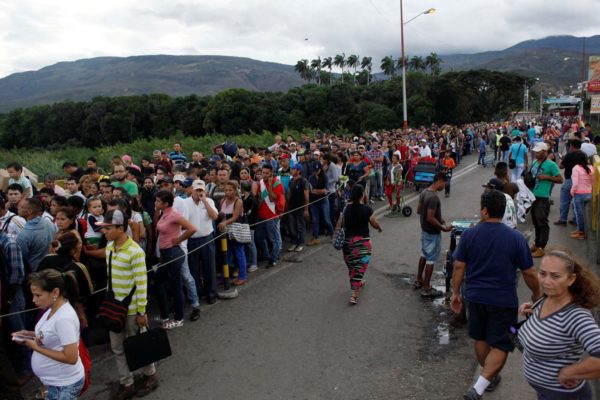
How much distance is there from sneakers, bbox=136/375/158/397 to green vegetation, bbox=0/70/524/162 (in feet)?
95.9

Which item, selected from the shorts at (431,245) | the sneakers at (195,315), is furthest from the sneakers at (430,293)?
the sneakers at (195,315)

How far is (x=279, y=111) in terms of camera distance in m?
59.7

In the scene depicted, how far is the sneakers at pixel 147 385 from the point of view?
4.65m

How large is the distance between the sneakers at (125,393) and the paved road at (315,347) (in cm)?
21

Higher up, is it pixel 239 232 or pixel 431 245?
pixel 239 232

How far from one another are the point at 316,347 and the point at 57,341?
2856mm

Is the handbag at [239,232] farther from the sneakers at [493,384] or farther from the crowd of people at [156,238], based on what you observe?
the sneakers at [493,384]

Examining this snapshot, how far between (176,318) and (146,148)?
14300mm

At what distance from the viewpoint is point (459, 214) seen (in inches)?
461

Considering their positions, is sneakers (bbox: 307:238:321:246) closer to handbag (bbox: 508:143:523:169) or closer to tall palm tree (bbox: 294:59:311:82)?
handbag (bbox: 508:143:523:169)

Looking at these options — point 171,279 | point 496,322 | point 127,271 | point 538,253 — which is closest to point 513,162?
point 538,253

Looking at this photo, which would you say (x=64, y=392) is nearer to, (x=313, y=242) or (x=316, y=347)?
(x=316, y=347)

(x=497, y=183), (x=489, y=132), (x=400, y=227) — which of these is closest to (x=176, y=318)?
(x=497, y=183)

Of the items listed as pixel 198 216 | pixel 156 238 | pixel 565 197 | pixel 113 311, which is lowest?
pixel 565 197
